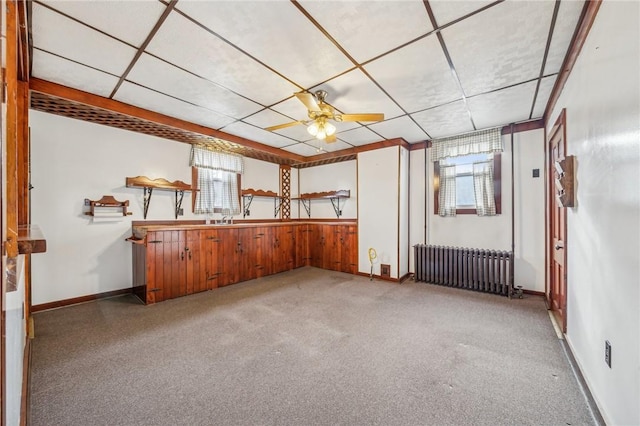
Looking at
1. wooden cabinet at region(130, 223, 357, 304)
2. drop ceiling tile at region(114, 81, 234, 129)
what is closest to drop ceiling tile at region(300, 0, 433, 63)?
drop ceiling tile at region(114, 81, 234, 129)

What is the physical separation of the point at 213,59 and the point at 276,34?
0.73 metres

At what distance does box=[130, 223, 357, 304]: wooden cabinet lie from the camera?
3.64 meters

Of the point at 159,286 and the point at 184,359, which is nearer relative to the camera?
the point at 184,359

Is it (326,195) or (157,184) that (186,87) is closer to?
(157,184)

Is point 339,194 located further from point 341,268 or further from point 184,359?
point 184,359

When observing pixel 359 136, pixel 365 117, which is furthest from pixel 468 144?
pixel 365 117

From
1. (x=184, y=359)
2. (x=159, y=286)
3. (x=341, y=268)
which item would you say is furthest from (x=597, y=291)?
(x=159, y=286)

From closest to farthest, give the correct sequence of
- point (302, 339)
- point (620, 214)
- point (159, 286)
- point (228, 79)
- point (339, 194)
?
point (620, 214) → point (302, 339) → point (228, 79) → point (159, 286) → point (339, 194)

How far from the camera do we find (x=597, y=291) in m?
1.70

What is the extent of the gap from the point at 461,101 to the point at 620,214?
233 centimetres

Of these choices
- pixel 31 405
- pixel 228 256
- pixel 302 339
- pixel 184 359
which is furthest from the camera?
pixel 228 256

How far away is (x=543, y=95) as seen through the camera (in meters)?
3.10

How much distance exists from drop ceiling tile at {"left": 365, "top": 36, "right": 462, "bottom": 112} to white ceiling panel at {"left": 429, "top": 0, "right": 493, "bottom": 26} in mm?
221

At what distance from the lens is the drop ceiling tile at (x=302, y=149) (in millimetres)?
5302
